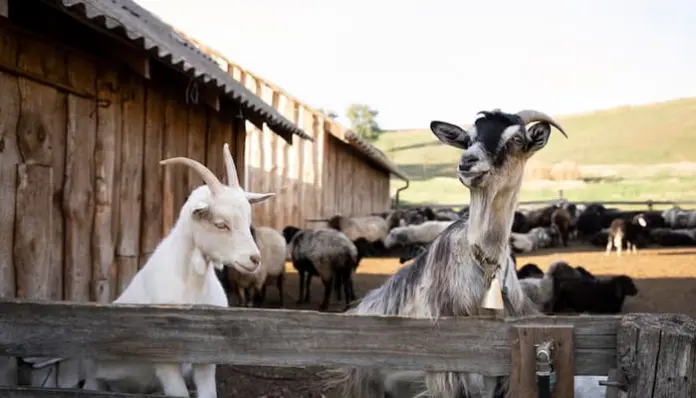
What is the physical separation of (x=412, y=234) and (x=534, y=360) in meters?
21.3

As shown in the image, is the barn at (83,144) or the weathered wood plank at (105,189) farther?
the weathered wood plank at (105,189)

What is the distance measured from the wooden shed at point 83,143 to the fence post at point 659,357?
4053 mm

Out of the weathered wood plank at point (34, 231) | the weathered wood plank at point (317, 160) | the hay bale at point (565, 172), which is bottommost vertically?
the weathered wood plank at point (34, 231)

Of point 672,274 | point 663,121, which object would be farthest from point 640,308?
point 663,121

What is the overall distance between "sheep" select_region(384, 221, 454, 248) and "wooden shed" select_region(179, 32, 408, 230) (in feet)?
8.70

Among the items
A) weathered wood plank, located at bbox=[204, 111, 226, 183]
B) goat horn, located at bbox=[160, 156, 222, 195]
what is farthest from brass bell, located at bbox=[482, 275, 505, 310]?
weathered wood plank, located at bbox=[204, 111, 226, 183]

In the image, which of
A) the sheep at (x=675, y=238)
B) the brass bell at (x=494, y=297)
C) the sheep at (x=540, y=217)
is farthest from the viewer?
the sheep at (x=540, y=217)

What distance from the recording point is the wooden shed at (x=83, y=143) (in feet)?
16.3

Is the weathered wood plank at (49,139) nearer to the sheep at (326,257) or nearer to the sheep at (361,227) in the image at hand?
the sheep at (326,257)

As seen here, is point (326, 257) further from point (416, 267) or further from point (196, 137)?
point (416, 267)

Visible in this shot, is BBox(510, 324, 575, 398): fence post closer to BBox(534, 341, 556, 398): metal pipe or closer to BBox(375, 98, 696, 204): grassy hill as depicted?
BBox(534, 341, 556, 398): metal pipe

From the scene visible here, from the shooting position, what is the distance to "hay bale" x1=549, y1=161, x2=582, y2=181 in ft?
201

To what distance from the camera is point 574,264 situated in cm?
2006

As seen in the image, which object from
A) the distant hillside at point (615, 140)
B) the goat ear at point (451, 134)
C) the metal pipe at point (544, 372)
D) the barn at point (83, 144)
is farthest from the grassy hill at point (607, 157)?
the metal pipe at point (544, 372)
